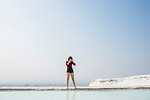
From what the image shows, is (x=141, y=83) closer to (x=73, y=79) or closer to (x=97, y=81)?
(x=97, y=81)

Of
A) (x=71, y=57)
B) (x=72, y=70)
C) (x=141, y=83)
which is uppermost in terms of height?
(x=71, y=57)

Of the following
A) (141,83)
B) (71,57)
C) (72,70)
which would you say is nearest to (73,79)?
(72,70)

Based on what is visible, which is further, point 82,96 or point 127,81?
point 127,81

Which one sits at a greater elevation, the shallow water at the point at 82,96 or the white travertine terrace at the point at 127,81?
the white travertine terrace at the point at 127,81

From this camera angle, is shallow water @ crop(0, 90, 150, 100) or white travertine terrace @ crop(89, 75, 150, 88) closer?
shallow water @ crop(0, 90, 150, 100)

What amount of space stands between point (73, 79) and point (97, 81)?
848 centimetres

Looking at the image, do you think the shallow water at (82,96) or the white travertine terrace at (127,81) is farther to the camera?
the white travertine terrace at (127,81)

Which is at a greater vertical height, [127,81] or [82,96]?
[127,81]

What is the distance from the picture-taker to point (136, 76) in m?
14.4

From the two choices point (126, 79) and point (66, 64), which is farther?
point (126, 79)

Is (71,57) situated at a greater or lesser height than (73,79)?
greater

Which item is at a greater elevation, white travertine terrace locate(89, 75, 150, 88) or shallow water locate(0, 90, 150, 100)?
white travertine terrace locate(89, 75, 150, 88)

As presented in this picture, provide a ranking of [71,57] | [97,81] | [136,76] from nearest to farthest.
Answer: [71,57], [136,76], [97,81]

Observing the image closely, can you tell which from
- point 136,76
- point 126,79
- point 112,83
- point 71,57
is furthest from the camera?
point 112,83
